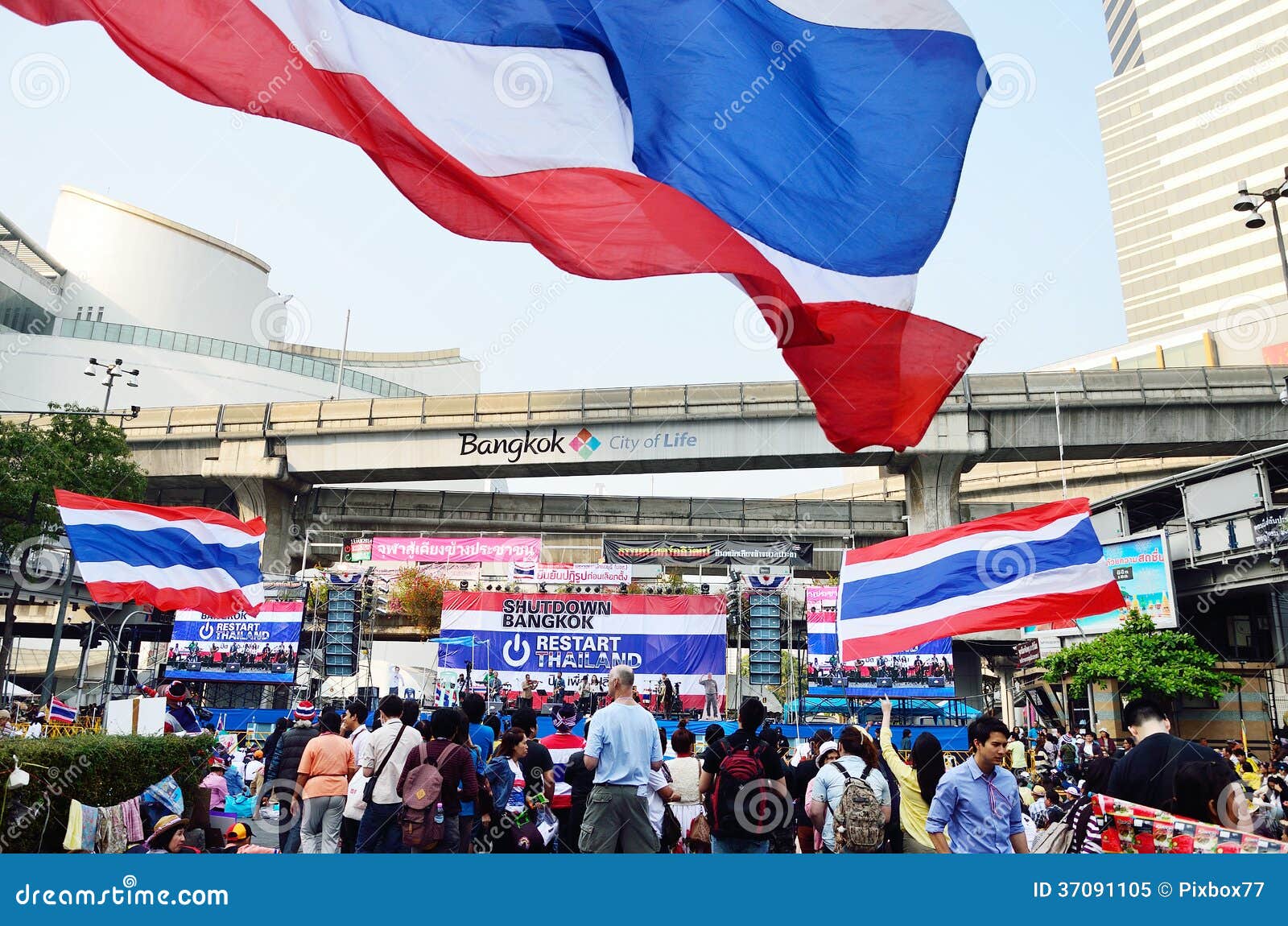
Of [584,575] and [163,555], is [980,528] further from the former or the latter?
[584,575]

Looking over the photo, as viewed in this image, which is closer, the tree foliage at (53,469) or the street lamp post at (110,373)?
the tree foliage at (53,469)

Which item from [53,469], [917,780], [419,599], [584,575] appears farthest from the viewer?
[419,599]

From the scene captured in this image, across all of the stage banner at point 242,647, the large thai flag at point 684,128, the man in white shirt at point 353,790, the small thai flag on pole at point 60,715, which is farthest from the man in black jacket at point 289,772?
the stage banner at point 242,647

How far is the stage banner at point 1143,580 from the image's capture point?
1153 inches

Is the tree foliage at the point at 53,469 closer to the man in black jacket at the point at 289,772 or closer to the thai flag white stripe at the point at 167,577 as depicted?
the thai flag white stripe at the point at 167,577

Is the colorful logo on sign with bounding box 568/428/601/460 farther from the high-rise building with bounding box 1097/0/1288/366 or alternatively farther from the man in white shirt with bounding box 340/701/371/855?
the high-rise building with bounding box 1097/0/1288/366

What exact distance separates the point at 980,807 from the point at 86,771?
326 inches

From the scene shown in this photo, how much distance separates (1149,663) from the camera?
2727 centimetres

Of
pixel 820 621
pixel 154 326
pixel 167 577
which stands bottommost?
pixel 167 577

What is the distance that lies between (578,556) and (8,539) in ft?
102

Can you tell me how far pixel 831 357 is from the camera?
266 inches

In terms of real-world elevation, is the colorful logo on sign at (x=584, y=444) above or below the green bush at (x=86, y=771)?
above

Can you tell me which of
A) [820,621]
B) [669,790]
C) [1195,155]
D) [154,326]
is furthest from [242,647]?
[1195,155]

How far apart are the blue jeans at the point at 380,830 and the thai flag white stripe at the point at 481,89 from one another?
14.1 feet
